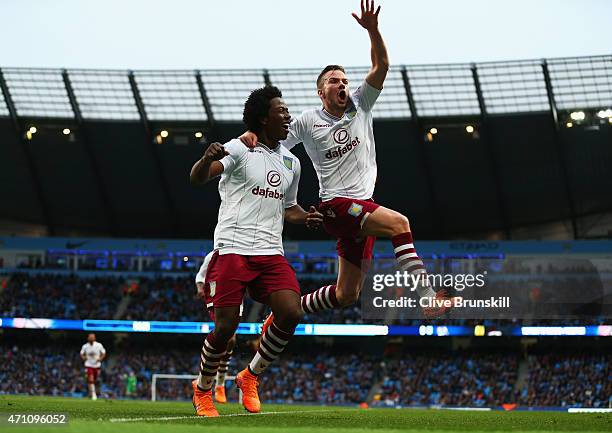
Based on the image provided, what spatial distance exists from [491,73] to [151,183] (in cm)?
1901

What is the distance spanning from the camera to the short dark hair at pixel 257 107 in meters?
8.35

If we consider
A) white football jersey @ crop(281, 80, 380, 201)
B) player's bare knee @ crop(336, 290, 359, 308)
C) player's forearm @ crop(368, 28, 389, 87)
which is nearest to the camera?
player's forearm @ crop(368, 28, 389, 87)

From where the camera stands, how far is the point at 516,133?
43375 millimetres

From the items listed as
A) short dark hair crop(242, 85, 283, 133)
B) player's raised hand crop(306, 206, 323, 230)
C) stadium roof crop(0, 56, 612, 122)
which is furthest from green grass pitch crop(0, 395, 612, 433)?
stadium roof crop(0, 56, 612, 122)

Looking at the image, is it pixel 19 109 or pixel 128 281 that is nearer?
pixel 19 109

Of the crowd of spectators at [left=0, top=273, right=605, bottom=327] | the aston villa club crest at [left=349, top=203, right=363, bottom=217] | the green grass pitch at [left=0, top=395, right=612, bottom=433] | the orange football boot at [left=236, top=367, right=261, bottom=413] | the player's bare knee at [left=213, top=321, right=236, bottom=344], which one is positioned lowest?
the green grass pitch at [left=0, top=395, right=612, bottom=433]

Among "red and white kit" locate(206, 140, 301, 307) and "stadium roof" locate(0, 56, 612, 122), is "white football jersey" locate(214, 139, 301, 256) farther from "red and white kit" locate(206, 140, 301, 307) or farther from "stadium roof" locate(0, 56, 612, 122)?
"stadium roof" locate(0, 56, 612, 122)

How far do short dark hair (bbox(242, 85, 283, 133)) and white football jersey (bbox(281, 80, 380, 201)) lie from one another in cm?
73

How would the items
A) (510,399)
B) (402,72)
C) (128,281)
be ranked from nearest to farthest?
(510,399) < (402,72) < (128,281)

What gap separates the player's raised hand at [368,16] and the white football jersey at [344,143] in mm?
699

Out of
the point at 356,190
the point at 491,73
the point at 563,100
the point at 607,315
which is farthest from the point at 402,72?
the point at 356,190

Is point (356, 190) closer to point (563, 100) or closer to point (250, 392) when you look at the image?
point (250, 392)

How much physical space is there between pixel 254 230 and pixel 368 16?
241 cm

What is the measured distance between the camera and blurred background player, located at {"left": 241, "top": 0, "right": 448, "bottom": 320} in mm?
8883
